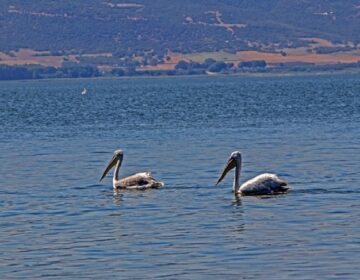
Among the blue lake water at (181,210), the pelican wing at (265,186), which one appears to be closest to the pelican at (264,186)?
the pelican wing at (265,186)

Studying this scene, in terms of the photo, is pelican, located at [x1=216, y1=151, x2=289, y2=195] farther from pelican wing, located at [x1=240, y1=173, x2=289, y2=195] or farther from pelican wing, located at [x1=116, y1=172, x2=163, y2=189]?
pelican wing, located at [x1=116, y1=172, x2=163, y2=189]

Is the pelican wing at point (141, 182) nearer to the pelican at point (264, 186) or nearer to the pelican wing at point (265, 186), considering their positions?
the pelican at point (264, 186)

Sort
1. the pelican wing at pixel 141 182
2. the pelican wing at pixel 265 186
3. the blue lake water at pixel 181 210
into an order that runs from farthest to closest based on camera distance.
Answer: the pelican wing at pixel 141 182, the pelican wing at pixel 265 186, the blue lake water at pixel 181 210

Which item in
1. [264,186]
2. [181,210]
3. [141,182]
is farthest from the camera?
[141,182]

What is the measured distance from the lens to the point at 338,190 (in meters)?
25.3

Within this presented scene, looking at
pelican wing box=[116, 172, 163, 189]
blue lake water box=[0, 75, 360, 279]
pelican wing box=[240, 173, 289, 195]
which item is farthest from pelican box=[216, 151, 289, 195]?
pelican wing box=[116, 172, 163, 189]

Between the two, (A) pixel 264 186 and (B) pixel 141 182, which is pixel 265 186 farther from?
(B) pixel 141 182

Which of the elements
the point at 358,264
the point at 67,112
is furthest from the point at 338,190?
the point at 67,112

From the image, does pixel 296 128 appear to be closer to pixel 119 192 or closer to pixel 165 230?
pixel 119 192

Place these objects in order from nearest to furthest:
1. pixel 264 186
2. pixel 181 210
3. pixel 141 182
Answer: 1. pixel 181 210
2. pixel 264 186
3. pixel 141 182

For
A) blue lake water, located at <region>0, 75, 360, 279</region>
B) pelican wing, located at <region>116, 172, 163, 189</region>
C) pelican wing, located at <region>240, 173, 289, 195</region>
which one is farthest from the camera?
pelican wing, located at <region>116, 172, 163, 189</region>

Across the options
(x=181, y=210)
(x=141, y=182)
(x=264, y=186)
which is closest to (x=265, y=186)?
(x=264, y=186)

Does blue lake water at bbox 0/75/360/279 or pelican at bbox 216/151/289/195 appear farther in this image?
pelican at bbox 216/151/289/195

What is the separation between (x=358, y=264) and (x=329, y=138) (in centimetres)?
2364
